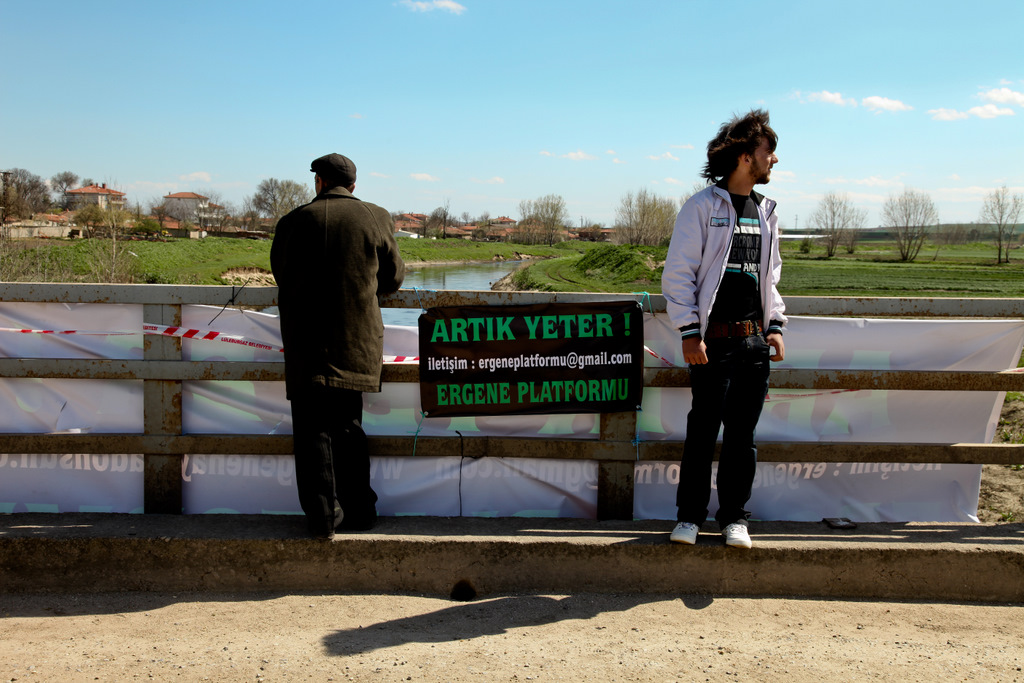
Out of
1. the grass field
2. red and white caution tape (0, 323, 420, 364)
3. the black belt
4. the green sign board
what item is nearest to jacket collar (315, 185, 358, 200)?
the green sign board

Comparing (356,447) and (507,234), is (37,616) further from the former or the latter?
(507,234)

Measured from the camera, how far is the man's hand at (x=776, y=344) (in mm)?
3736

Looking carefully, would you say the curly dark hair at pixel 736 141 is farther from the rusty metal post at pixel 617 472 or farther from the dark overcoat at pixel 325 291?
the dark overcoat at pixel 325 291

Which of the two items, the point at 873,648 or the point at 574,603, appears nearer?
the point at 873,648

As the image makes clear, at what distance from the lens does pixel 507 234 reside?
181m

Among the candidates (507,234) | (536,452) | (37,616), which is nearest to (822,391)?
(536,452)

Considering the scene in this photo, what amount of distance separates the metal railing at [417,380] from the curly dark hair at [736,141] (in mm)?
716

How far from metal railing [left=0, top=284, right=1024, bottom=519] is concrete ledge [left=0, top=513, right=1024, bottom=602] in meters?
0.41

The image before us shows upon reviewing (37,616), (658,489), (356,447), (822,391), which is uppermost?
(822,391)

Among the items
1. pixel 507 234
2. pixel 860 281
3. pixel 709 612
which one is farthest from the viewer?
pixel 507 234

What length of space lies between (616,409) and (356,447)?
4.34 feet

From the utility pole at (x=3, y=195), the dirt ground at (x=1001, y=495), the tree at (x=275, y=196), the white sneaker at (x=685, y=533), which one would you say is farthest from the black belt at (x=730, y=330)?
the tree at (x=275, y=196)

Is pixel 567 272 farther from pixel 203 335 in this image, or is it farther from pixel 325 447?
pixel 325 447

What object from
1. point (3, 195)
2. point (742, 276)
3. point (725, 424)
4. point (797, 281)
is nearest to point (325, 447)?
point (725, 424)
